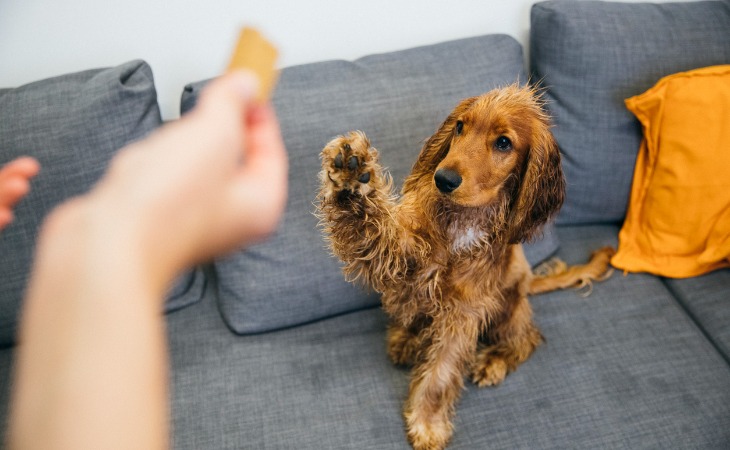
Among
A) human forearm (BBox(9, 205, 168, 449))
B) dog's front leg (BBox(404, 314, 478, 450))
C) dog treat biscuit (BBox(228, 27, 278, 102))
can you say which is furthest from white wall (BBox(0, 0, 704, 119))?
human forearm (BBox(9, 205, 168, 449))

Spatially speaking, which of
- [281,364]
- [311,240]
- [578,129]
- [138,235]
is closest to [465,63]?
[578,129]

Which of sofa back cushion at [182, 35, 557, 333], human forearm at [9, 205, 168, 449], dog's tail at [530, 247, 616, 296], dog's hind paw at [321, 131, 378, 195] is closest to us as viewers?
human forearm at [9, 205, 168, 449]

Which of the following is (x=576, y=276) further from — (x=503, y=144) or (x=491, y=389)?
(x=503, y=144)

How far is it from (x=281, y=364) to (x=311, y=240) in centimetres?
34

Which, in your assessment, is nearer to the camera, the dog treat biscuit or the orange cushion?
the dog treat biscuit

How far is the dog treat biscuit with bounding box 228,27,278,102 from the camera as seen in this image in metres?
0.51

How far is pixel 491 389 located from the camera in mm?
1432

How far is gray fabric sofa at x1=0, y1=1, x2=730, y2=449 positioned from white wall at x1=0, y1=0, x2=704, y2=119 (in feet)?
0.70

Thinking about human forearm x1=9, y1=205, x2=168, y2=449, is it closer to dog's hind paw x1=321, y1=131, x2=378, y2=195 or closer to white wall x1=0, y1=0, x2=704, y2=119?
dog's hind paw x1=321, y1=131, x2=378, y2=195

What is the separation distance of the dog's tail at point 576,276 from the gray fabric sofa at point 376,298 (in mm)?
29

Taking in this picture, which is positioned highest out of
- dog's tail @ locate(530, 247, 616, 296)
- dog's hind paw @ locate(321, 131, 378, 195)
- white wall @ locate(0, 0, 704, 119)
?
white wall @ locate(0, 0, 704, 119)

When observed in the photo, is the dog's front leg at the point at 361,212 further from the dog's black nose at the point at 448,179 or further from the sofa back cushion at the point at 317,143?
the sofa back cushion at the point at 317,143

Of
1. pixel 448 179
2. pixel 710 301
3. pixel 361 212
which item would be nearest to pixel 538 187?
pixel 448 179

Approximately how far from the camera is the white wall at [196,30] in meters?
1.56
